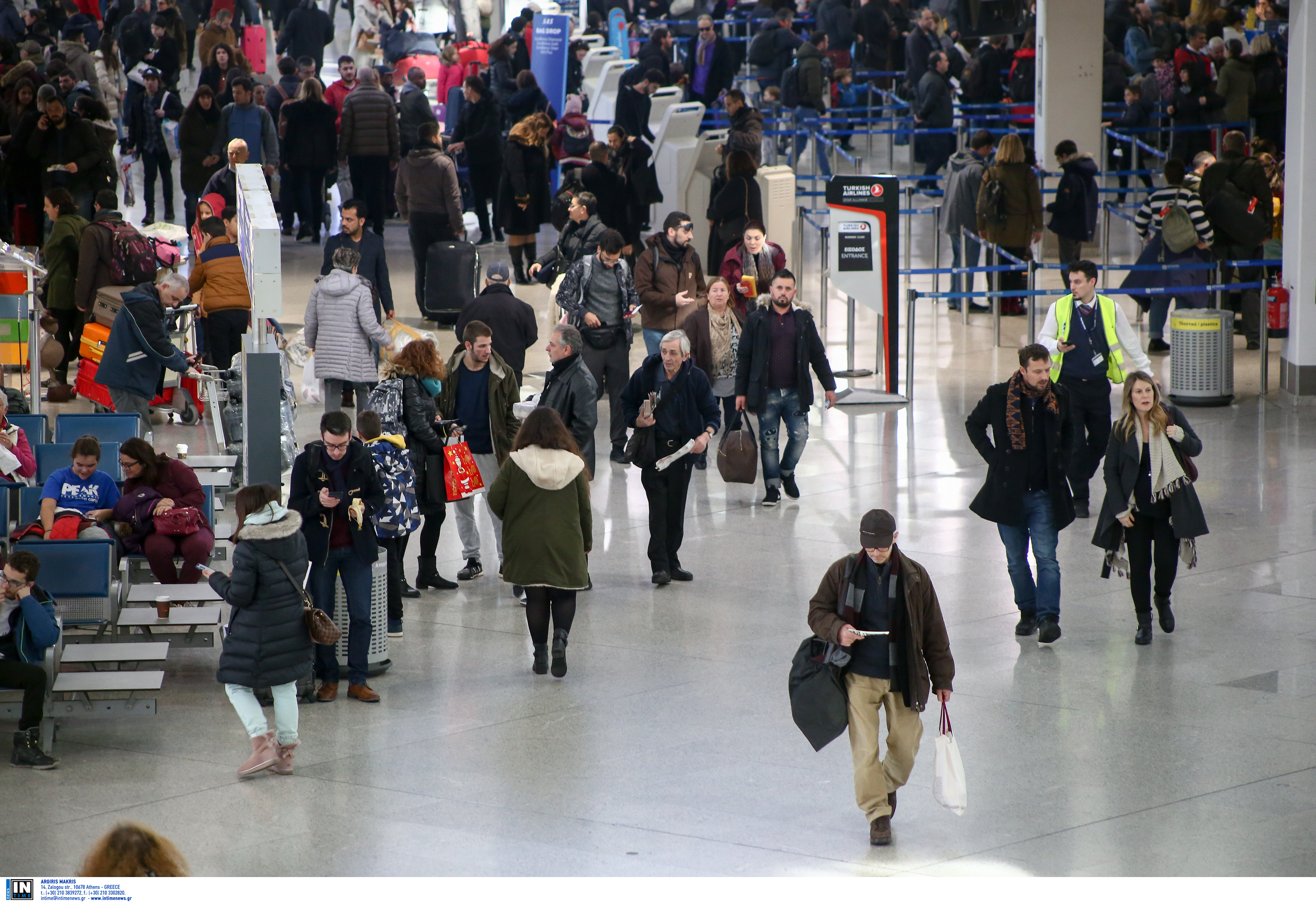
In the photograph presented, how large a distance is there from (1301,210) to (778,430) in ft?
18.2

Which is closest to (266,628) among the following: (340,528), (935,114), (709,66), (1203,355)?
(340,528)

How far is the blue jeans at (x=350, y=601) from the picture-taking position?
8336 millimetres

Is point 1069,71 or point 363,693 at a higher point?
point 1069,71

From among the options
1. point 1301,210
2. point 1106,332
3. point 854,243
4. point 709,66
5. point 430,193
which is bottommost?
point 1106,332

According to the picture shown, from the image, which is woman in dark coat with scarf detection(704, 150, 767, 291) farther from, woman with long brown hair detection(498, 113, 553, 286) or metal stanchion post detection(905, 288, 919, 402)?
woman with long brown hair detection(498, 113, 553, 286)

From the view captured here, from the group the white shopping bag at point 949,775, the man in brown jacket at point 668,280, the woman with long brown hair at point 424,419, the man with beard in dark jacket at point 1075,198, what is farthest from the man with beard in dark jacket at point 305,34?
the white shopping bag at point 949,775

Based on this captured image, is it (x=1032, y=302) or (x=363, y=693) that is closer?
(x=363, y=693)

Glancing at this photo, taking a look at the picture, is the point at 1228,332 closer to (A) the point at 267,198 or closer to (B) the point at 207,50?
(A) the point at 267,198

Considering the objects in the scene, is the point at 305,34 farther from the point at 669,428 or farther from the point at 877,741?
the point at 877,741

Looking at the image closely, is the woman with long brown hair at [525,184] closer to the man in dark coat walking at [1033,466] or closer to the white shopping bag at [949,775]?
the man in dark coat walking at [1033,466]

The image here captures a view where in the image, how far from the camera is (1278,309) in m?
15.1

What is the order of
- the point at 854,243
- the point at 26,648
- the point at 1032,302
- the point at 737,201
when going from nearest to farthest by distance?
the point at 26,648 → the point at 854,243 → the point at 1032,302 → the point at 737,201

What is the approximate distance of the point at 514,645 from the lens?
9.23 m

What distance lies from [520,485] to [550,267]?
23.8 ft
